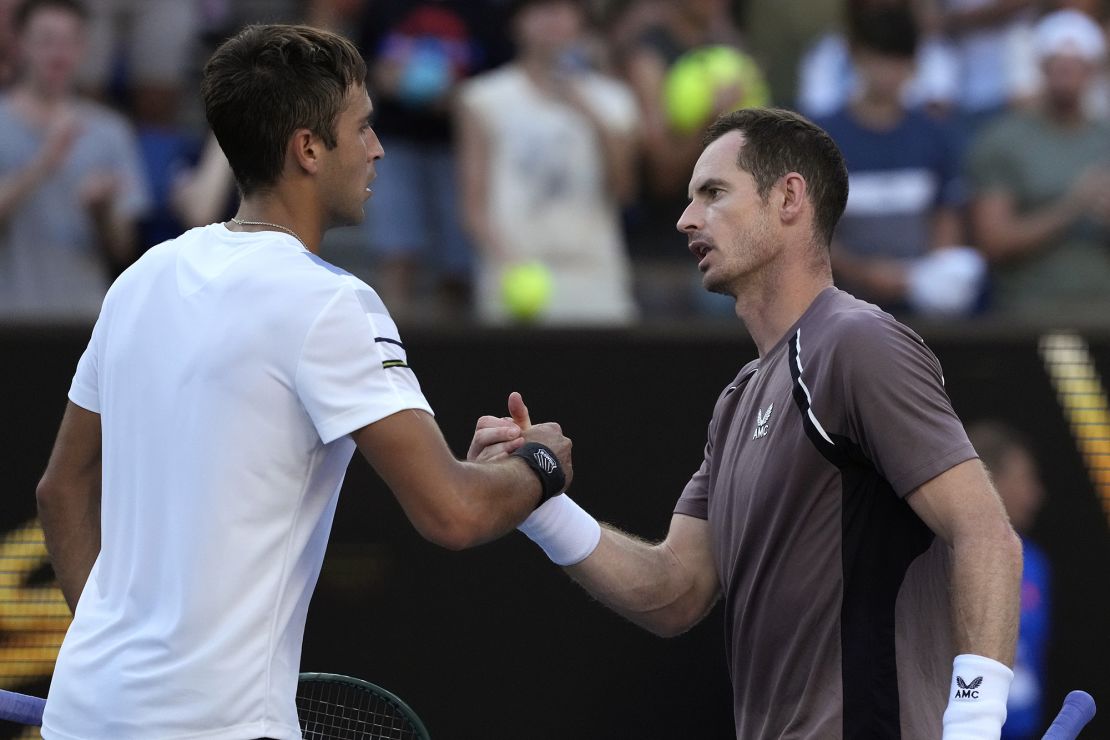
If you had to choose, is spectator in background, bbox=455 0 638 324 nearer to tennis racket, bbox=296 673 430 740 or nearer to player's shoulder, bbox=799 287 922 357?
tennis racket, bbox=296 673 430 740

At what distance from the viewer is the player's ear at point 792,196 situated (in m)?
3.58

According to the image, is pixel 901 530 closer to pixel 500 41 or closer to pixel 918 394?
pixel 918 394

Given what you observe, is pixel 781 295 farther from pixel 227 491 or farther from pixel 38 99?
pixel 38 99

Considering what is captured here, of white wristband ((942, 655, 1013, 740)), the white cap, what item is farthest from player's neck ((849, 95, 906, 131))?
white wristband ((942, 655, 1013, 740))

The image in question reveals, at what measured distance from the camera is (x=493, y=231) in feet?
22.0

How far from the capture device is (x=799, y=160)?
3.59 meters

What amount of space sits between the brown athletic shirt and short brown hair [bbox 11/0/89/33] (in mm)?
4280

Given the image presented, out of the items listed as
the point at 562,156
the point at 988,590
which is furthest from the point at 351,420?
the point at 562,156

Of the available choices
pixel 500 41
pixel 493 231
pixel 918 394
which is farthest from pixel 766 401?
pixel 500 41

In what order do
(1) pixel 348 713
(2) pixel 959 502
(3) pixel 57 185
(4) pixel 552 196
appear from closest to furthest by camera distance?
1. (2) pixel 959 502
2. (1) pixel 348 713
3. (3) pixel 57 185
4. (4) pixel 552 196

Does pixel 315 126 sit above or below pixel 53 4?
below

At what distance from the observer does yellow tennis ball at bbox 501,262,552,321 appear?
657 centimetres

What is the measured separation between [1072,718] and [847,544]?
604mm

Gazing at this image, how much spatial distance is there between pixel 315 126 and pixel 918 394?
1.25m
